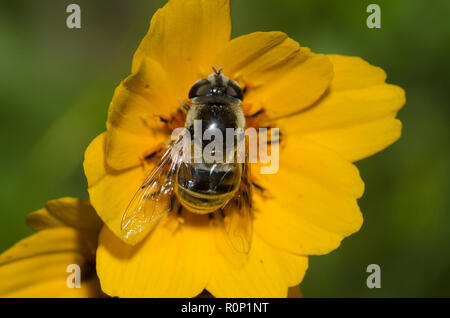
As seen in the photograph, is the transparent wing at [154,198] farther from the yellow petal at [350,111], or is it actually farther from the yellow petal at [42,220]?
the yellow petal at [350,111]

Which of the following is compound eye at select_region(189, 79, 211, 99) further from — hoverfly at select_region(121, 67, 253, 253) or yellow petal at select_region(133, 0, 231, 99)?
yellow petal at select_region(133, 0, 231, 99)

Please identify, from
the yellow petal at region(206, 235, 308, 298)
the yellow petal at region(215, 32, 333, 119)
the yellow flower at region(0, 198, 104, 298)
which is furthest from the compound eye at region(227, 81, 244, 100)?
the yellow flower at region(0, 198, 104, 298)

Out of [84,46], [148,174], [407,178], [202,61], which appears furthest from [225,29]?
[84,46]

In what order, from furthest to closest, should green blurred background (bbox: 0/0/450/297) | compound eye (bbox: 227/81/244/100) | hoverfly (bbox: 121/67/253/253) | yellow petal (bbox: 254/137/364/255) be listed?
green blurred background (bbox: 0/0/450/297) < yellow petal (bbox: 254/137/364/255) < compound eye (bbox: 227/81/244/100) < hoverfly (bbox: 121/67/253/253)

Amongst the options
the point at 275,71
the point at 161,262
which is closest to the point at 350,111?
the point at 275,71

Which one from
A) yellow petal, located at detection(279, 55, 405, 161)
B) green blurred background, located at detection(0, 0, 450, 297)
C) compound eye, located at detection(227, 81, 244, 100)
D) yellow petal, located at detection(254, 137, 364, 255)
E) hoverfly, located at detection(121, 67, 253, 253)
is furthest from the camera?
green blurred background, located at detection(0, 0, 450, 297)

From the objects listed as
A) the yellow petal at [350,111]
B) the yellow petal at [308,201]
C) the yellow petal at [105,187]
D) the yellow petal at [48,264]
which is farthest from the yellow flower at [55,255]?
the yellow petal at [350,111]
